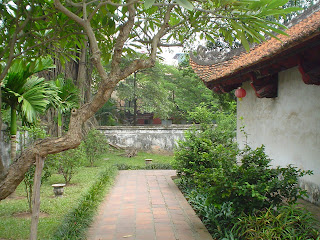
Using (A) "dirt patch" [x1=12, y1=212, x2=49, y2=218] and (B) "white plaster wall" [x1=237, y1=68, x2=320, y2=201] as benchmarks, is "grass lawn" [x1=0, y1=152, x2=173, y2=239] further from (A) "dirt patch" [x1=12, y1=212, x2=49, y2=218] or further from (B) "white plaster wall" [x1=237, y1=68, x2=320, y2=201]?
(B) "white plaster wall" [x1=237, y1=68, x2=320, y2=201]

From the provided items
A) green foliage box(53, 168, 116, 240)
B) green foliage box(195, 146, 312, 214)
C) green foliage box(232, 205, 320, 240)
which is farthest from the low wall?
green foliage box(232, 205, 320, 240)

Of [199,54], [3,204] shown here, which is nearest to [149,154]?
[199,54]

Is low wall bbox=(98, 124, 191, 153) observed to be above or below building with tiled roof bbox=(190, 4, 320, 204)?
below

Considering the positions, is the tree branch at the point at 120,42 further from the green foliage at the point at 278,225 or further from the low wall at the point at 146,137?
the low wall at the point at 146,137

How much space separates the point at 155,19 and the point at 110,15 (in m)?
0.62

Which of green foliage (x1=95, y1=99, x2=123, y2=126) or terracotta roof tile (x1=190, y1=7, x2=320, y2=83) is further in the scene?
green foliage (x1=95, y1=99, x2=123, y2=126)

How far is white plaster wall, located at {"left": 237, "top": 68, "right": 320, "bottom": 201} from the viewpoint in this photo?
520 cm

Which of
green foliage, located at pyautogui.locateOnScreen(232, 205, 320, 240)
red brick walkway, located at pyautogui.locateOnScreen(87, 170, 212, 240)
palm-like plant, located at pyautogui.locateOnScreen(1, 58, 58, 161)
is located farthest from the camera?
palm-like plant, located at pyautogui.locateOnScreen(1, 58, 58, 161)

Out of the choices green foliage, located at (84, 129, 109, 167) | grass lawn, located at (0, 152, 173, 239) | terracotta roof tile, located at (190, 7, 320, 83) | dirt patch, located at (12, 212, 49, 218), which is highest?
terracotta roof tile, located at (190, 7, 320, 83)

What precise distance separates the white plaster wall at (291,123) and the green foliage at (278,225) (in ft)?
5.20

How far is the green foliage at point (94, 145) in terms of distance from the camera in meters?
11.6

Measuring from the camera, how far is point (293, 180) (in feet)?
12.6

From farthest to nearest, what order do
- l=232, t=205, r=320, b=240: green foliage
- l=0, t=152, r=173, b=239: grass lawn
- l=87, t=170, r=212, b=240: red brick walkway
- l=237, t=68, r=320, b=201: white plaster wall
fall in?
1. l=237, t=68, r=320, b=201: white plaster wall
2. l=0, t=152, r=173, b=239: grass lawn
3. l=87, t=170, r=212, b=240: red brick walkway
4. l=232, t=205, r=320, b=240: green foliage

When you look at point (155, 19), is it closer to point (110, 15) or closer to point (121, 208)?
point (110, 15)
